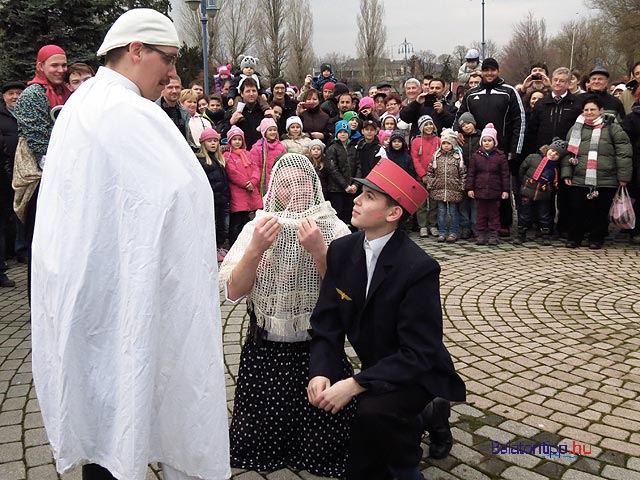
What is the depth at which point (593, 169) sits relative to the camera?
24.7 feet

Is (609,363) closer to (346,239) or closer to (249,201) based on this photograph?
(346,239)

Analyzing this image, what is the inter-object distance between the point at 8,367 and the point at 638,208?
7.57 metres

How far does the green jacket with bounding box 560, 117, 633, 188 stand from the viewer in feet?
24.3

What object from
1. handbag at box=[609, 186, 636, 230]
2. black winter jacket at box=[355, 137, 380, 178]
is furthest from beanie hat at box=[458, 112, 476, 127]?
handbag at box=[609, 186, 636, 230]

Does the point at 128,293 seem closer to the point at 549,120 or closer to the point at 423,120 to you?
the point at 423,120

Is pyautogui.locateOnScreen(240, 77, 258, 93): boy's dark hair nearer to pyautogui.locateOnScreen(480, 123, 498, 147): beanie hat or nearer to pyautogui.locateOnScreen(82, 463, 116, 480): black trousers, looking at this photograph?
pyautogui.locateOnScreen(480, 123, 498, 147): beanie hat

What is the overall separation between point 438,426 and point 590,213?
18.9 ft

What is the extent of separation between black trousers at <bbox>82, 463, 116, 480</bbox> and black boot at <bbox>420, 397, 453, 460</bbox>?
1398 millimetres

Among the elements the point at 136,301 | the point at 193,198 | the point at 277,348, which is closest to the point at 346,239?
the point at 277,348

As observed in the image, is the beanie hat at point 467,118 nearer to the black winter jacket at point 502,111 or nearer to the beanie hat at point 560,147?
the black winter jacket at point 502,111

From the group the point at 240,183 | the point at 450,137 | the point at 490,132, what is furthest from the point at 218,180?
the point at 490,132

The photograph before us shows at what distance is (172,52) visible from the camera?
7.23ft

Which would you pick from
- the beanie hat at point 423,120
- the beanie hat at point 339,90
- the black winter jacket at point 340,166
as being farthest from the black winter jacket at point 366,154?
the beanie hat at point 339,90

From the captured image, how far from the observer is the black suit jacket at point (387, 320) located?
2.50m
